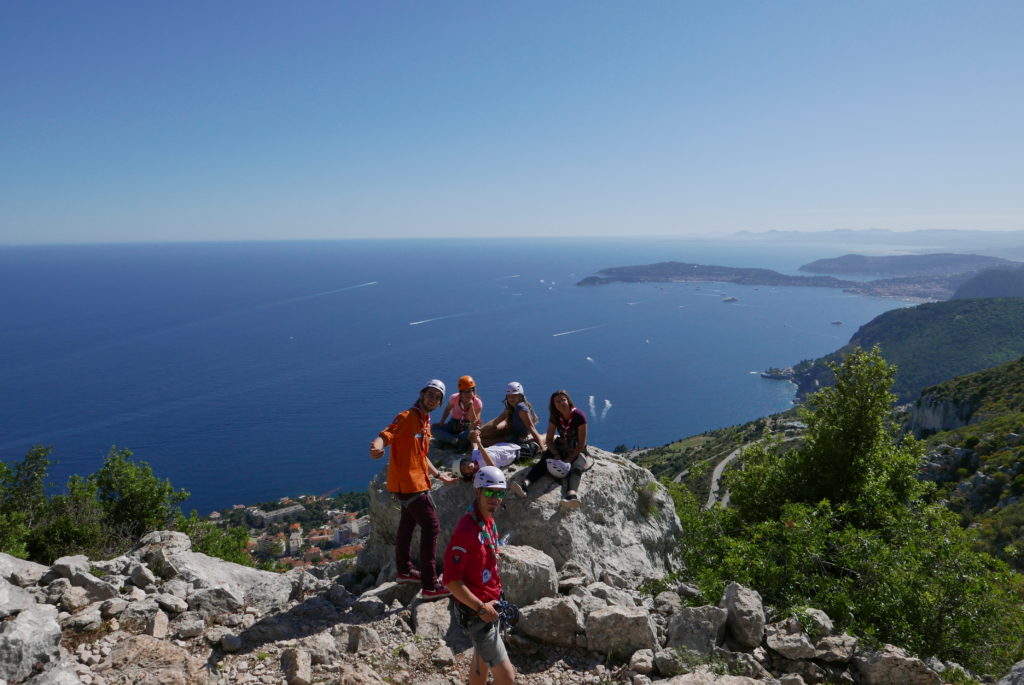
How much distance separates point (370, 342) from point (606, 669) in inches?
5451

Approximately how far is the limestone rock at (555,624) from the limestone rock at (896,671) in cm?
311

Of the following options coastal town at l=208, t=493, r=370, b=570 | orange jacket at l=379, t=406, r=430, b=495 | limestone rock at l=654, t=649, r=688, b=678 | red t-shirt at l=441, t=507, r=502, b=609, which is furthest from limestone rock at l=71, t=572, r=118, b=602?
coastal town at l=208, t=493, r=370, b=570

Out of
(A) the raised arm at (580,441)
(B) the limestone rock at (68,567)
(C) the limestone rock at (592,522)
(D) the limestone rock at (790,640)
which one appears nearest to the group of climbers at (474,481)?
(A) the raised arm at (580,441)

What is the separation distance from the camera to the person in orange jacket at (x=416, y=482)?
7008 millimetres

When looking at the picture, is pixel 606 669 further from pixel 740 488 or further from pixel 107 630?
pixel 740 488

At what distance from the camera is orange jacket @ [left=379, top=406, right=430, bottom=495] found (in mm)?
6996

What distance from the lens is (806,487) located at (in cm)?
1345

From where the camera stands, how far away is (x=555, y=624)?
654cm

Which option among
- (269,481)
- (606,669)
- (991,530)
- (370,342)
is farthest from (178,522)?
(370,342)

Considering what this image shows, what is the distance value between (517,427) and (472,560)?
5.43 meters

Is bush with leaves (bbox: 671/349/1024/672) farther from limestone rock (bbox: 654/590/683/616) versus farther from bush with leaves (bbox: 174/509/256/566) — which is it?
bush with leaves (bbox: 174/509/256/566)

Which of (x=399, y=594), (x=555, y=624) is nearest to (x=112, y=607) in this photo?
(x=399, y=594)

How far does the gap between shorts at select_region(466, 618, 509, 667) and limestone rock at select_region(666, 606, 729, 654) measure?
2.56 metres

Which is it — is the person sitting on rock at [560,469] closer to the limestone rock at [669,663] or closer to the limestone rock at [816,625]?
the limestone rock at [669,663]
